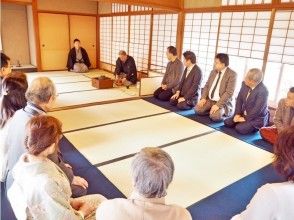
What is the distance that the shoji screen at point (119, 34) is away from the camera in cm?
759

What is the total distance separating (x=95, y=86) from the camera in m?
5.96

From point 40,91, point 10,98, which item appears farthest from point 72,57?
point 40,91

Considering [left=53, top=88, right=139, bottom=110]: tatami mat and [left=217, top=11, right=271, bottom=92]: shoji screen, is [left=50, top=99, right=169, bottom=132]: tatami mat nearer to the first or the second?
[left=53, top=88, right=139, bottom=110]: tatami mat

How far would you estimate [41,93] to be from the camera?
5.78 ft

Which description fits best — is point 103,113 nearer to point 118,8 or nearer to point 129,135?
point 129,135

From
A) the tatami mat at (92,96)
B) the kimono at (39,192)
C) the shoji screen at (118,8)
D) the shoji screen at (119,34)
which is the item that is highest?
the shoji screen at (118,8)

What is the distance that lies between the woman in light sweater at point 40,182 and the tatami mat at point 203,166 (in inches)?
Answer: 42.4

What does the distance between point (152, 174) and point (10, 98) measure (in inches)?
59.4

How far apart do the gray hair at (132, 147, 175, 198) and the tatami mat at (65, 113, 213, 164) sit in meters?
1.81

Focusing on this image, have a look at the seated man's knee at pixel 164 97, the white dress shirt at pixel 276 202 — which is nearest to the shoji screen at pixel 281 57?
the seated man's knee at pixel 164 97

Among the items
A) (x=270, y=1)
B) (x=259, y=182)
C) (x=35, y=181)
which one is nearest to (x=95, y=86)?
(x=270, y=1)

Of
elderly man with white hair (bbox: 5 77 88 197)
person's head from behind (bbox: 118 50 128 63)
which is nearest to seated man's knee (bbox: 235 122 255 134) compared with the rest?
elderly man with white hair (bbox: 5 77 88 197)

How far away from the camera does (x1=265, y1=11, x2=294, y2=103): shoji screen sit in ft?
12.9

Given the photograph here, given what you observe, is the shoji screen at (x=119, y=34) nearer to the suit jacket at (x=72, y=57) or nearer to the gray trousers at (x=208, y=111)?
the suit jacket at (x=72, y=57)
